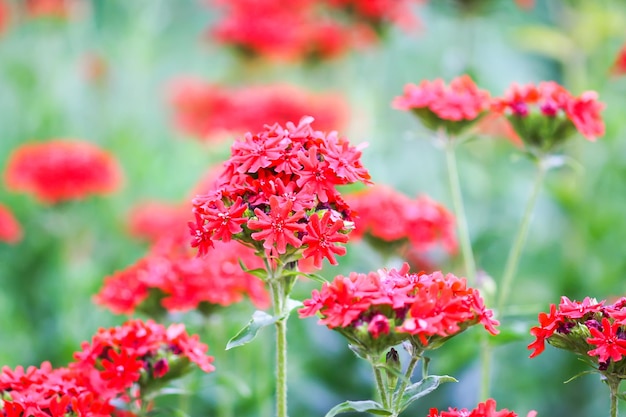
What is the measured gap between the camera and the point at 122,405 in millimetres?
1183

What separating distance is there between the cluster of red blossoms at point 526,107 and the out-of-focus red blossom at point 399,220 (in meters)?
0.23

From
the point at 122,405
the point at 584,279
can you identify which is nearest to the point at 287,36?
the point at 584,279

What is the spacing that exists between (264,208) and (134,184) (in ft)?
7.77

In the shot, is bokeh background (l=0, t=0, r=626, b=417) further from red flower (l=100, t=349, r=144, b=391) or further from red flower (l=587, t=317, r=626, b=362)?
red flower (l=587, t=317, r=626, b=362)

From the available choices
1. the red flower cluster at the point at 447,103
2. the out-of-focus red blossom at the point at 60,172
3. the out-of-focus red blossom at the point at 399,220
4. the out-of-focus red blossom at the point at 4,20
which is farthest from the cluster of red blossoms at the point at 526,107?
the out-of-focus red blossom at the point at 4,20

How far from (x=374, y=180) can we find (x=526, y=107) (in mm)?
773

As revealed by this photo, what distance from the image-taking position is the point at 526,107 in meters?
1.36

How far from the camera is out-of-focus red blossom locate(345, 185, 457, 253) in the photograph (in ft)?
5.13

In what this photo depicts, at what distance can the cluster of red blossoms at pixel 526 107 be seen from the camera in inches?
52.7

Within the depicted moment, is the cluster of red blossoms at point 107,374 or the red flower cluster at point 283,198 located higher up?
the red flower cluster at point 283,198

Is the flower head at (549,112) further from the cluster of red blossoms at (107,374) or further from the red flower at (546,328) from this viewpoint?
the cluster of red blossoms at (107,374)

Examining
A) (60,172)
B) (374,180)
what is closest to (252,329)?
(374,180)

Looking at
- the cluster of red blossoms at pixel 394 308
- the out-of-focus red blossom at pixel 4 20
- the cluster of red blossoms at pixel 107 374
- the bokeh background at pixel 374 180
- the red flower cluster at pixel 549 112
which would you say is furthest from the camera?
the out-of-focus red blossom at pixel 4 20

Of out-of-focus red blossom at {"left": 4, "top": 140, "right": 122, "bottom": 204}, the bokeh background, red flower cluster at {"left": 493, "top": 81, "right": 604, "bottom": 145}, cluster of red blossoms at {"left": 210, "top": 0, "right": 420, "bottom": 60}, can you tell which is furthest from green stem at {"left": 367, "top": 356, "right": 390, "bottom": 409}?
cluster of red blossoms at {"left": 210, "top": 0, "right": 420, "bottom": 60}
